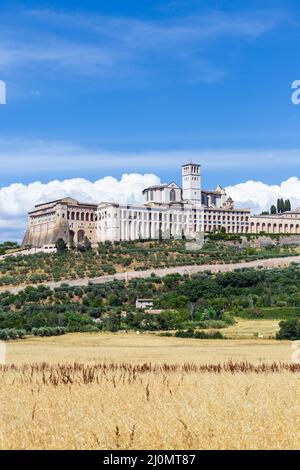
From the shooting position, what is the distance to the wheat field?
878 cm

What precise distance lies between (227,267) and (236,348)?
5096cm

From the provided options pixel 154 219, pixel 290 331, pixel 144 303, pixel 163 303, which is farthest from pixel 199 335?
pixel 154 219

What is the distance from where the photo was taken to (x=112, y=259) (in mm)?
87375

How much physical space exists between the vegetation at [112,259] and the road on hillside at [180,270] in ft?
5.43

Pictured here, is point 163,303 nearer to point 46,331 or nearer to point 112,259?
point 46,331

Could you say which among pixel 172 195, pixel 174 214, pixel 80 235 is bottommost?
pixel 80 235

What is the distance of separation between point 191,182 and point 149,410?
5335 inches

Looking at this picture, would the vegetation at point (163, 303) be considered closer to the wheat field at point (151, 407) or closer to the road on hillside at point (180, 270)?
the road on hillside at point (180, 270)

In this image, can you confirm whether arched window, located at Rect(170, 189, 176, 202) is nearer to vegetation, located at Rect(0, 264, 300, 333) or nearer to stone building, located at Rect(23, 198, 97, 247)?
stone building, located at Rect(23, 198, 97, 247)

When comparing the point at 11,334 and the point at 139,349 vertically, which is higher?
the point at 11,334

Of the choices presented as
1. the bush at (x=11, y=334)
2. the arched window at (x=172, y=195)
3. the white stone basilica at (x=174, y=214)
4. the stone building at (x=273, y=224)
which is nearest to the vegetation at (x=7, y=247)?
the white stone basilica at (x=174, y=214)

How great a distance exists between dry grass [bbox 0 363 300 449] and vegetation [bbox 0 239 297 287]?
5773 centimetres

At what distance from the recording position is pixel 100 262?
86.1 metres
